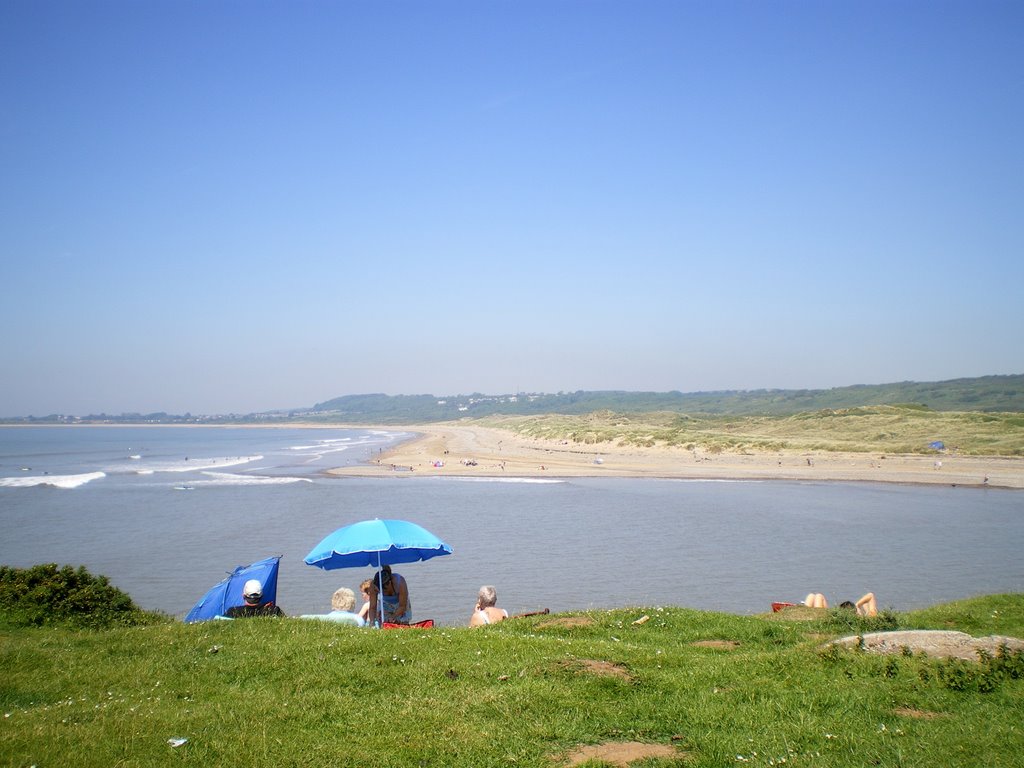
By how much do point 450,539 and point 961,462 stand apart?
41.1m

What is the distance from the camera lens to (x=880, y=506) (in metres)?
34.5

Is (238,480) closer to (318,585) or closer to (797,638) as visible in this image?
(318,585)

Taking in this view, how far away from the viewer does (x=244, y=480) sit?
51.5 m

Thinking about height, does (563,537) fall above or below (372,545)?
below

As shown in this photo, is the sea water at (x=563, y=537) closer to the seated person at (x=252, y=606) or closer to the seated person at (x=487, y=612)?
the seated person at (x=487, y=612)

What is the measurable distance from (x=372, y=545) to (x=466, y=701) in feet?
17.3

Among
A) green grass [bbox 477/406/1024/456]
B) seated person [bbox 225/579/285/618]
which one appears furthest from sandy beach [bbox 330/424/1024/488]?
seated person [bbox 225/579/285/618]

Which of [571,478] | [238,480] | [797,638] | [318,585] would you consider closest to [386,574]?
[797,638]

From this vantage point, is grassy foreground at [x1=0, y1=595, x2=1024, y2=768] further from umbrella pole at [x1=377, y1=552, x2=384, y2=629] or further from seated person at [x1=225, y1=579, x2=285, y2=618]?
umbrella pole at [x1=377, y1=552, x2=384, y2=629]

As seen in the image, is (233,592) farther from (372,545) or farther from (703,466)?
(703,466)

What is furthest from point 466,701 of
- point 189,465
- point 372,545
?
point 189,465

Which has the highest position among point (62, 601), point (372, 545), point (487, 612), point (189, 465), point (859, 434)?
point (372, 545)

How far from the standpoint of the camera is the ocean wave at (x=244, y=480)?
49.2 metres

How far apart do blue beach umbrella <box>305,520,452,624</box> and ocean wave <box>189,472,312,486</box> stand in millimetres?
38740
